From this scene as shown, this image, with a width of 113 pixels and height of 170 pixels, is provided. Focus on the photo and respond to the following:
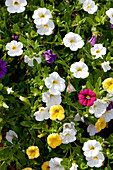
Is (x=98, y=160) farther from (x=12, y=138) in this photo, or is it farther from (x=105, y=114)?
(x=12, y=138)

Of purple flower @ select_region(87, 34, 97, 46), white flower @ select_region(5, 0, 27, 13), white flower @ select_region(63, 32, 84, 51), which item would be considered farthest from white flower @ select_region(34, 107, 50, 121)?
white flower @ select_region(5, 0, 27, 13)

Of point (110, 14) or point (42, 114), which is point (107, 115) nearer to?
point (42, 114)

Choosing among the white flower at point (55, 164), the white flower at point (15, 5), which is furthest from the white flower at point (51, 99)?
the white flower at point (15, 5)

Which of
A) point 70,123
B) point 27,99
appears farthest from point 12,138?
point 70,123

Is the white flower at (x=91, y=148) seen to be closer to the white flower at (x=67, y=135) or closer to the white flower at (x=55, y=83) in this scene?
the white flower at (x=67, y=135)

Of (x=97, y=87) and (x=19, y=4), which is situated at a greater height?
(x=19, y=4)
